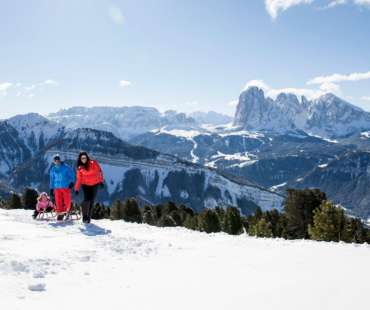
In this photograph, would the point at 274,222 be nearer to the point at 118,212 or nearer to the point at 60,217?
the point at 118,212

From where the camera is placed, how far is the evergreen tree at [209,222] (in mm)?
97312

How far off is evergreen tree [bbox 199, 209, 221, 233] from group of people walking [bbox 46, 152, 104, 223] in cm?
7144

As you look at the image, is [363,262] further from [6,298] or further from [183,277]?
[6,298]

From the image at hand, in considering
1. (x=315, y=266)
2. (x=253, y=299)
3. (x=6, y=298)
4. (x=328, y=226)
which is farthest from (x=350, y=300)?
(x=328, y=226)

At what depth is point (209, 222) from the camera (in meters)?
99.0

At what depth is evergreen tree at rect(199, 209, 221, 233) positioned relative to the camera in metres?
97.3

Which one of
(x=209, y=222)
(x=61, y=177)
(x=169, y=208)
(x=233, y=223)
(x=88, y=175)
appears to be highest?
(x=88, y=175)

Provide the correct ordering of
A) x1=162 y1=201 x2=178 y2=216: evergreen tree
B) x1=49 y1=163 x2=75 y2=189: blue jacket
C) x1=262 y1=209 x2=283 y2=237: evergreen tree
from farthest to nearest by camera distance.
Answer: x1=162 y1=201 x2=178 y2=216: evergreen tree
x1=262 y1=209 x2=283 y2=237: evergreen tree
x1=49 y1=163 x2=75 y2=189: blue jacket

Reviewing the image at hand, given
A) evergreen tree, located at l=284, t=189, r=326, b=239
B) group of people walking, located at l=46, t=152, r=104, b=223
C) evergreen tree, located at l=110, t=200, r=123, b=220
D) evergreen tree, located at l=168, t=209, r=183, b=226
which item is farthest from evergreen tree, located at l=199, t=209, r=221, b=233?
group of people walking, located at l=46, t=152, r=104, b=223

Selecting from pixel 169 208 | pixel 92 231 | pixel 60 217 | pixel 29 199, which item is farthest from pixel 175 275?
pixel 169 208

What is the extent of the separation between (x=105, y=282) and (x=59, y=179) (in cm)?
1548

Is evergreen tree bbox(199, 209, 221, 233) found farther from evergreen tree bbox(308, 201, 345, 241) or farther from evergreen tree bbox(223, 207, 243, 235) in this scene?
evergreen tree bbox(308, 201, 345, 241)

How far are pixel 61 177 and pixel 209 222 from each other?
74912 mm

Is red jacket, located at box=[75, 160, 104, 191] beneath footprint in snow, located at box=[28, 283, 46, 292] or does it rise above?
above
